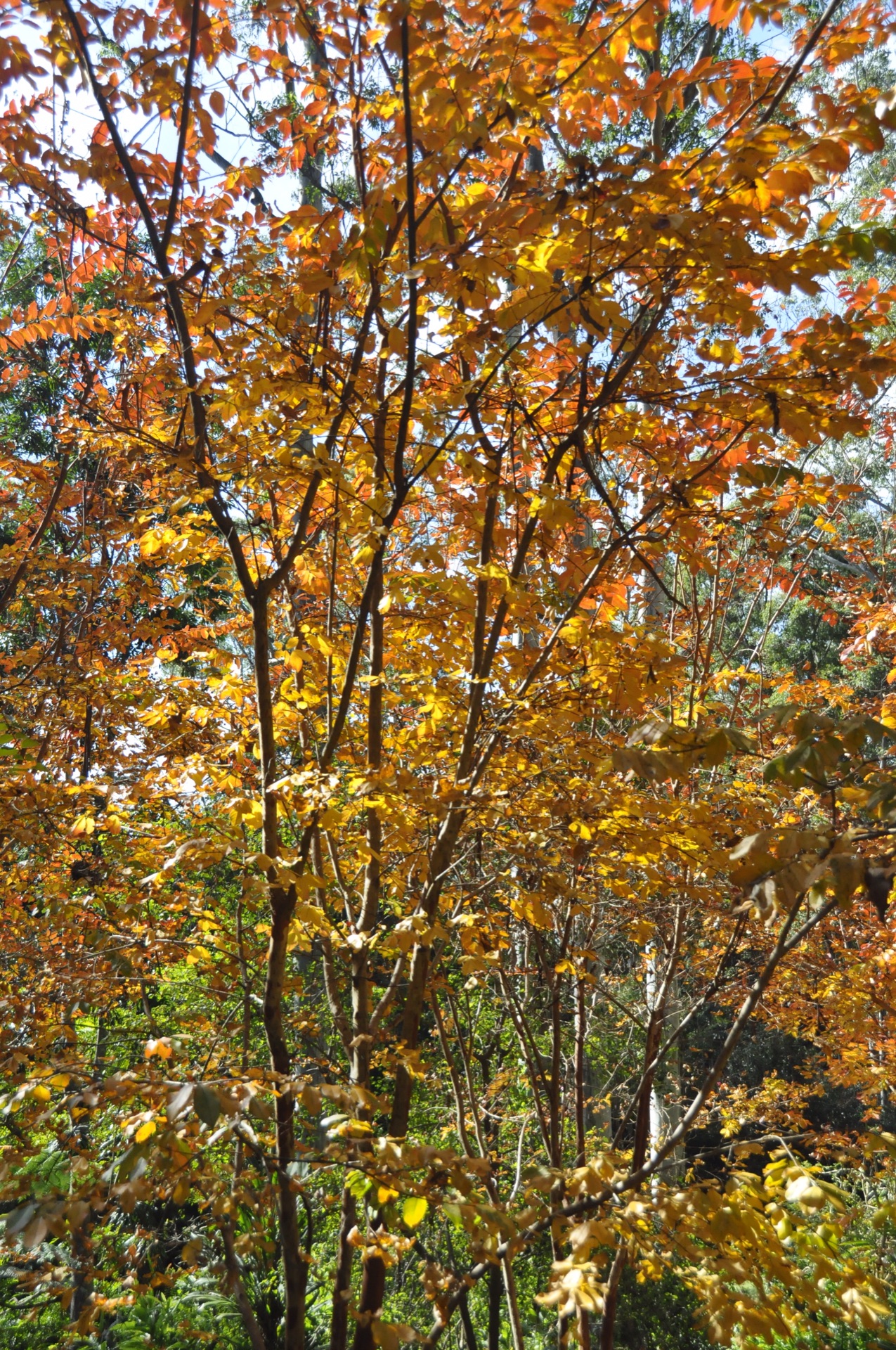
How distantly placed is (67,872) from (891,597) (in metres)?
6.35

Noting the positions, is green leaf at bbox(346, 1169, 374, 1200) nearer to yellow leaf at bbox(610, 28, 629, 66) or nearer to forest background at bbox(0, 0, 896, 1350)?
forest background at bbox(0, 0, 896, 1350)

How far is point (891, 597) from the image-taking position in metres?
6.95

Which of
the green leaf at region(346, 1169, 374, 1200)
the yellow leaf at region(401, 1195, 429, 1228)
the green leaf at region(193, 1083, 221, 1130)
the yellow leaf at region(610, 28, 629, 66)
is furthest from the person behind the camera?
the yellow leaf at region(610, 28, 629, 66)

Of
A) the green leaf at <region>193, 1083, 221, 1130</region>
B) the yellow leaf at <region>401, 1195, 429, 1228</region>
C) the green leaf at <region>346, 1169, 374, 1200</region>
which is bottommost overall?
Result: the green leaf at <region>346, 1169, 374, 1200</region>

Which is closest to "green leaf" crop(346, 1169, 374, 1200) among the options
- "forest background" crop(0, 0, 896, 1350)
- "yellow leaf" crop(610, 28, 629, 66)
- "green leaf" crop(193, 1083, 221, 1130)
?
"forest background" crop(0, 0, 896, 1350)

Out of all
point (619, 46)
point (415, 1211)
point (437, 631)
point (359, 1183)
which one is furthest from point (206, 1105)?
point (619, 46)

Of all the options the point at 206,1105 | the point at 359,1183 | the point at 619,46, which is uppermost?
the point at 619,46

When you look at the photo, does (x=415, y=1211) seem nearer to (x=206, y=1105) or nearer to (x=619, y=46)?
(x=206, y=1105)

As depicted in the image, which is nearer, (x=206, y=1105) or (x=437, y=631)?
(x=206, y=1105)

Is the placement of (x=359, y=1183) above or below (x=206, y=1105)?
below

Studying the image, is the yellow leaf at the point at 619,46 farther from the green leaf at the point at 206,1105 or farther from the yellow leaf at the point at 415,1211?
the yellow leaf at the point at 415,1211

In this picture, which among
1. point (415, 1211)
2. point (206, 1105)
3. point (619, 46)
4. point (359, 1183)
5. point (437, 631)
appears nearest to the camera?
point (206, 1105)

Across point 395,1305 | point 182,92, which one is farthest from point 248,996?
point 395,1305

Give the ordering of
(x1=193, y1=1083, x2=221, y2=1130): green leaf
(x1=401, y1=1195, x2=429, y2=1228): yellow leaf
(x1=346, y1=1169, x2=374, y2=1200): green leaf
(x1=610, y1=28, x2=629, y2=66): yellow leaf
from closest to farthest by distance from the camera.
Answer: (x1=193, y1=1083, x2=221, y2=1130): green leaf, (x1=401, y1=1195, x2=429, y2=1228): yellow leaf, (x1=346, y1=1169, x2=374, y2=1200): green leaf, (x1=610, y1=28, x2=629, y2=66): yellow leaf
